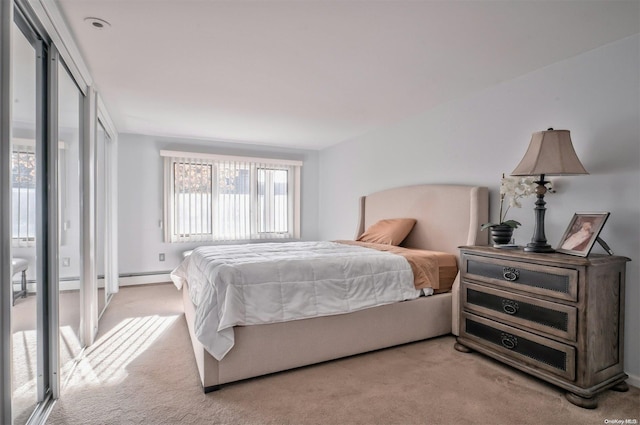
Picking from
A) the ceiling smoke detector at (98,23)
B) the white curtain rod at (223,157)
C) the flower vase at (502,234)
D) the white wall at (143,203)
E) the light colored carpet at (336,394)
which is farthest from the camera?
the white curtain rod at (223,157)

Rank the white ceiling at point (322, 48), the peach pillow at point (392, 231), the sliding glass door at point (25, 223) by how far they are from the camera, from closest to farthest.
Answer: the sliding glass door at point (25, 223), the white ceiling at point (322, 48), the peach pillow at point (392, 231)

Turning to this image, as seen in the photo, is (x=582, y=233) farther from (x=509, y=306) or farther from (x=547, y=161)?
(x=509, y=306)

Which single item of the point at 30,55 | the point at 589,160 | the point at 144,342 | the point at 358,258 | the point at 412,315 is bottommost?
the point at 144,342

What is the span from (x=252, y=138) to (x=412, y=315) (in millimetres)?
3628

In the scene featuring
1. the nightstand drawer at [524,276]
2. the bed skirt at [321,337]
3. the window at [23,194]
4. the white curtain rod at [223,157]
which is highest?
the white curtain rod at [223,157]

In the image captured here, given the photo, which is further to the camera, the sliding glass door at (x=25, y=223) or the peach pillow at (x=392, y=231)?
the peach pillow at (x=392, y=231)

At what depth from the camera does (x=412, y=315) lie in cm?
281

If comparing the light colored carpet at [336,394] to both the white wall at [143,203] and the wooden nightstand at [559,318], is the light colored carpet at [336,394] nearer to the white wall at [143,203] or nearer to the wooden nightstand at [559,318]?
the wooden nightstand at [559,318]

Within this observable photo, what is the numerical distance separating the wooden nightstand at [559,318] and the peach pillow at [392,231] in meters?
1.27

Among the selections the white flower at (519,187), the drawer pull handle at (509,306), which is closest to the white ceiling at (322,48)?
the white flower at (519,187)

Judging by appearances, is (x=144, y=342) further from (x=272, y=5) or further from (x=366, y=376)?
(x=272, y=5)

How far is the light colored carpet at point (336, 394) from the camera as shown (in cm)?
182

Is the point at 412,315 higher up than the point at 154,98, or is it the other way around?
the point at 154,98

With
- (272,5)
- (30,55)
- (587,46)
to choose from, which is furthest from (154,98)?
(587,46)
